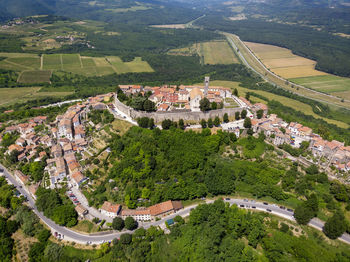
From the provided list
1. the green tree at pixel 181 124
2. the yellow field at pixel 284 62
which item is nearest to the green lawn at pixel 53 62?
the green tree at pixel 181 124

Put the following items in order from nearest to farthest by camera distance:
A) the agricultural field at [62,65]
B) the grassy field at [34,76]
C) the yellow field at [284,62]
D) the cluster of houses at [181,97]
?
the cluster of houses at [181,97]
the grassy field at [34,76]
the agricultural field at [62,65]
the yellow field at [284,62]

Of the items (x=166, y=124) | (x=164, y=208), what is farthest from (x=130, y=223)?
(x=166, y=124)

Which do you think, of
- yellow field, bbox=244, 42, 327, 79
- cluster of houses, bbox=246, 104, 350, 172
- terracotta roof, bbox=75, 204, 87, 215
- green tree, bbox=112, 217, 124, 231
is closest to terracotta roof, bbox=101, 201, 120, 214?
green tree, bbox=112, 217, 124, 231

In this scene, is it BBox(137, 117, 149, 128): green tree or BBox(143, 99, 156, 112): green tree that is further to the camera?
BBox(143, 99, 156, 112): green tree

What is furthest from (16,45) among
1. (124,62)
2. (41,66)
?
(124,62)

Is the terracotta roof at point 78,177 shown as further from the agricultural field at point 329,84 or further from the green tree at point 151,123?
the agricultural field at point 329,84

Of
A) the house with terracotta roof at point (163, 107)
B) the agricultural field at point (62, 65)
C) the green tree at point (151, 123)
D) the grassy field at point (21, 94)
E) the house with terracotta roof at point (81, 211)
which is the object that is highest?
the house with terracotta roof at point (163, 107)

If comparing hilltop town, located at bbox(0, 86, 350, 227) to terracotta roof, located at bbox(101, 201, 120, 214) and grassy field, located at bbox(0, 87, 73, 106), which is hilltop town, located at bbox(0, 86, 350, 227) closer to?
terracotta roof, located at bbox(101, 201, 120, 214)
